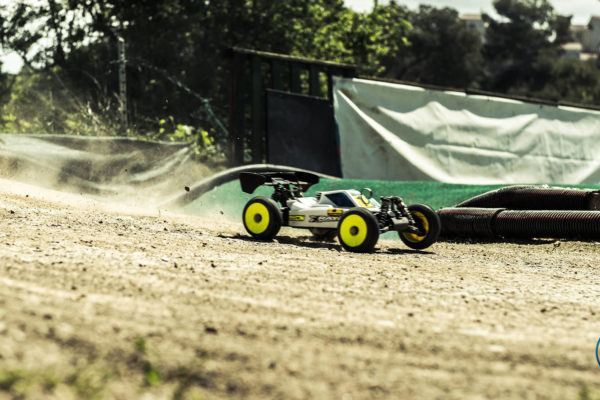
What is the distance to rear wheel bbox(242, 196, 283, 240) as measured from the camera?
8195 mm

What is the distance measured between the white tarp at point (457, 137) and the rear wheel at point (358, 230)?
6058mm

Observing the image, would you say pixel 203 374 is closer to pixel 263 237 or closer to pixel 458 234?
pixel 263 237

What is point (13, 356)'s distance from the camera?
2.89m

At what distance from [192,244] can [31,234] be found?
1562 millimetres

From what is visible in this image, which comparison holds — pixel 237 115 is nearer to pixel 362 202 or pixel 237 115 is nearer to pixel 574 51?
pixel 362 202

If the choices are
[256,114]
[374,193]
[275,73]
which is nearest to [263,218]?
[374,193]

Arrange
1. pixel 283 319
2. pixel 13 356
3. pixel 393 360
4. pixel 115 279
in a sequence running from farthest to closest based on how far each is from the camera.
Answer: pixel 115 279 → pixel 283 319 → pixel 393 360 → pixel 13 356

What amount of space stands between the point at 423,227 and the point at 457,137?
7120 millimetres

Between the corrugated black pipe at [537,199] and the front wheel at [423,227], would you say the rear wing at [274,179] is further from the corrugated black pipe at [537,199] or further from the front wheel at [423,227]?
the corrugated black pipe at [537,199]

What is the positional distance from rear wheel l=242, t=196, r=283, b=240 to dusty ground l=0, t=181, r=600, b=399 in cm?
187

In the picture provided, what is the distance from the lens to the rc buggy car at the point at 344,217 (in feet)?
24.6

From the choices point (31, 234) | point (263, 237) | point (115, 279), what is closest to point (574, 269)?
point (263, 237)

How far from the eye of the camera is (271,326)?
366cm

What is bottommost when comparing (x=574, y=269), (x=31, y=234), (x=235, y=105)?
(x=574, y=269)
